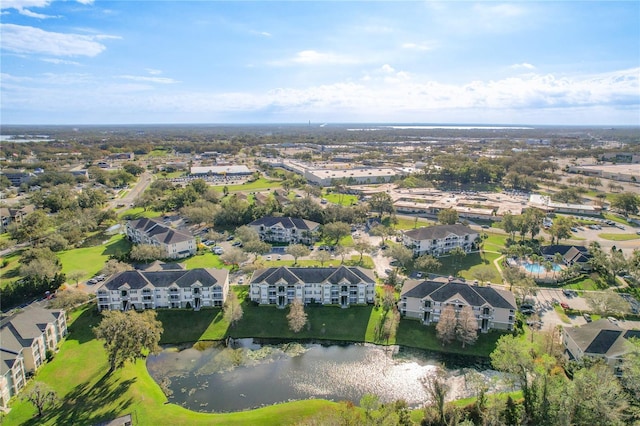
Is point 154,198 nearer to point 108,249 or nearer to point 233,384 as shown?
point 108,249

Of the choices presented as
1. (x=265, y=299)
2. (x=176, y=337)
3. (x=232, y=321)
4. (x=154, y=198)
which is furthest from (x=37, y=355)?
(x=154, y=198)

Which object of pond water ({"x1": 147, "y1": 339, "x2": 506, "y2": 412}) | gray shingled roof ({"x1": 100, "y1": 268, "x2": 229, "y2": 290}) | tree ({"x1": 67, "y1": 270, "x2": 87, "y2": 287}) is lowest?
pond water ({"x1": 147, "y1": 339, "x2": 506, "y2": 412})

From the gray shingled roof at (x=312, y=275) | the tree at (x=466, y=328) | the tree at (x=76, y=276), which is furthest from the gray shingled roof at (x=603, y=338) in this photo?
the tree at (x=76, y=276)

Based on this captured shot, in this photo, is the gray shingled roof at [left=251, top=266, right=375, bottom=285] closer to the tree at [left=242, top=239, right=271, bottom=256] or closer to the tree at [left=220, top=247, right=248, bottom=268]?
the tree at [left=220, top=247, right=248, bottom=268]

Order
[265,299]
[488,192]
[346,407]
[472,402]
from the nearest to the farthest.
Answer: [346,407]
[472,402]
[265,299]
[488,192]

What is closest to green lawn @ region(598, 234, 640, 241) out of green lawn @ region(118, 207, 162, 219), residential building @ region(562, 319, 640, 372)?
residential building @ region(562, 319, 640, 372)

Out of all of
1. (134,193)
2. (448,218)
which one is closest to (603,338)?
(448,218)
